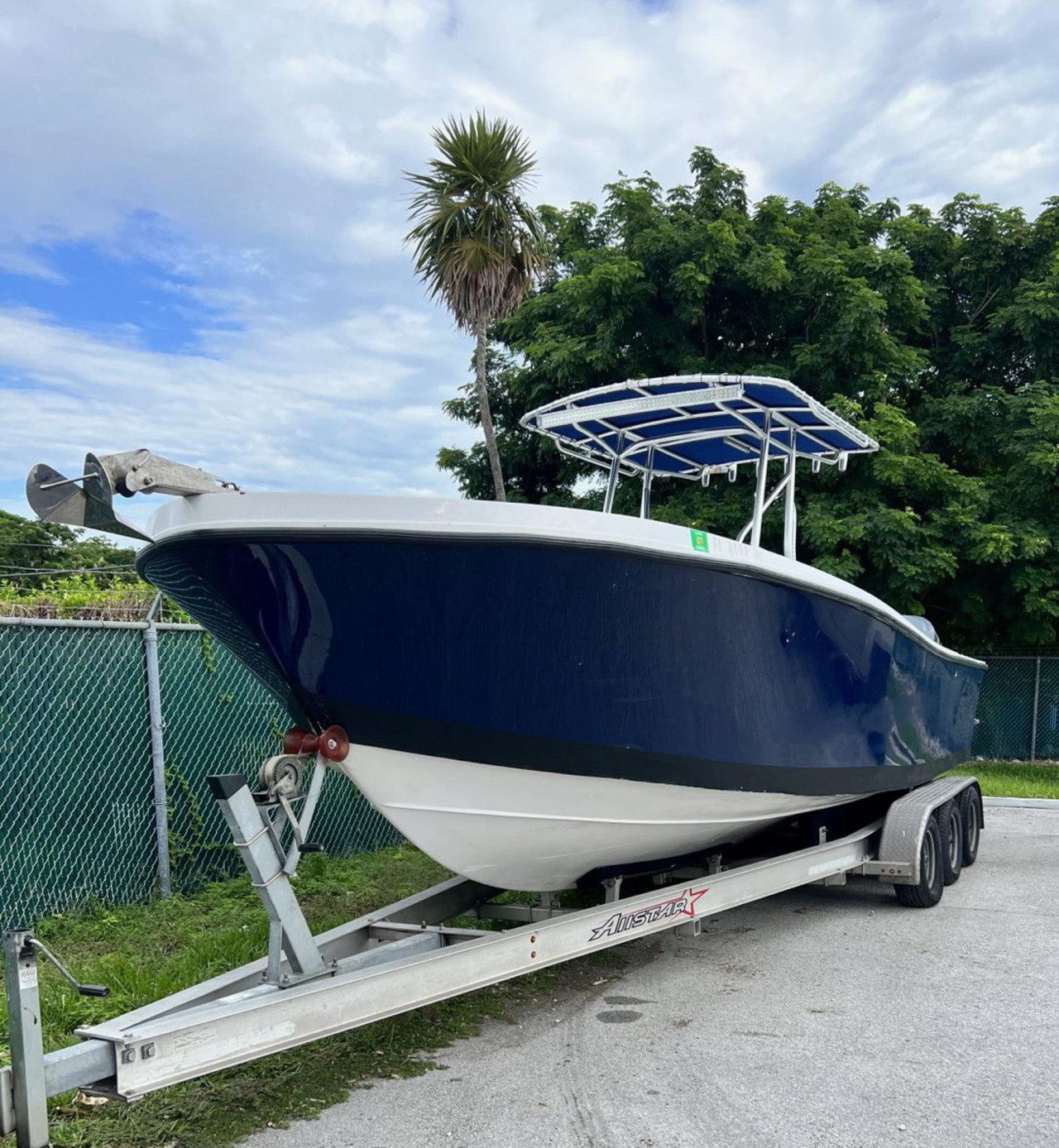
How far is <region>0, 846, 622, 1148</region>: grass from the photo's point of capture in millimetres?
3164

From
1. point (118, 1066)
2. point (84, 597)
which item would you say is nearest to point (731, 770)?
point (118, 1066)

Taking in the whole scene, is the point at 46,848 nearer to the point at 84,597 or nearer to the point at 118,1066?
the point at 118,1066

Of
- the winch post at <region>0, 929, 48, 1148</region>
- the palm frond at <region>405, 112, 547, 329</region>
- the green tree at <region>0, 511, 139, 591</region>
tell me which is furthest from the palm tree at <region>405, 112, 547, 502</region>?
the green tree at <region>0, 511, 139, 591</region>

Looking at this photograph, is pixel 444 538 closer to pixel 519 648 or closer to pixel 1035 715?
pixel 519 648

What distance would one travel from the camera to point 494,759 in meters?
3.62

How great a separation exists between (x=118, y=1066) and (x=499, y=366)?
1479 cm

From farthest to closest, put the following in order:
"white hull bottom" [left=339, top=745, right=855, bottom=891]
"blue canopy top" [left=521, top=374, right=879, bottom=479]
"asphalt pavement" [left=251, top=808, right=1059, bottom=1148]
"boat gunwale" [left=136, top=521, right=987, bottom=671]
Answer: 1. "blue canopy top" [left=521, top=374, right=879, bottom=479]
2. "white hull bottom" [left=339, top=745, right=855, bottom=891]
3. "boat gunwale" [left=136, top=521, right=987, bottom=671]
4. "asphalt pavement" [left=251, top=808, right=1059, bottom=1148]

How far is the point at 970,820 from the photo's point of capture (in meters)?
7.28

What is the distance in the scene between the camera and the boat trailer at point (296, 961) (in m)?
2.60

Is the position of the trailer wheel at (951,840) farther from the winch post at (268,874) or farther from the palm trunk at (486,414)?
the palm trunk at (486,414)

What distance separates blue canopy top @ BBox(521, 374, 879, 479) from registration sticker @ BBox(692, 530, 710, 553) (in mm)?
931

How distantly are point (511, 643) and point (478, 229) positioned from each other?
10.9m

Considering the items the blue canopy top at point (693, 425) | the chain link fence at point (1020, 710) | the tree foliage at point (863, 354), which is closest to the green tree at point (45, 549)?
the tree foliage at point (863, 354)

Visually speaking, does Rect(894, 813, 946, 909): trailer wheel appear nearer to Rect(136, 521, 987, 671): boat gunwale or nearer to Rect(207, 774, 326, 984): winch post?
Rect(136, 521, 987, 671): boat gunwale
